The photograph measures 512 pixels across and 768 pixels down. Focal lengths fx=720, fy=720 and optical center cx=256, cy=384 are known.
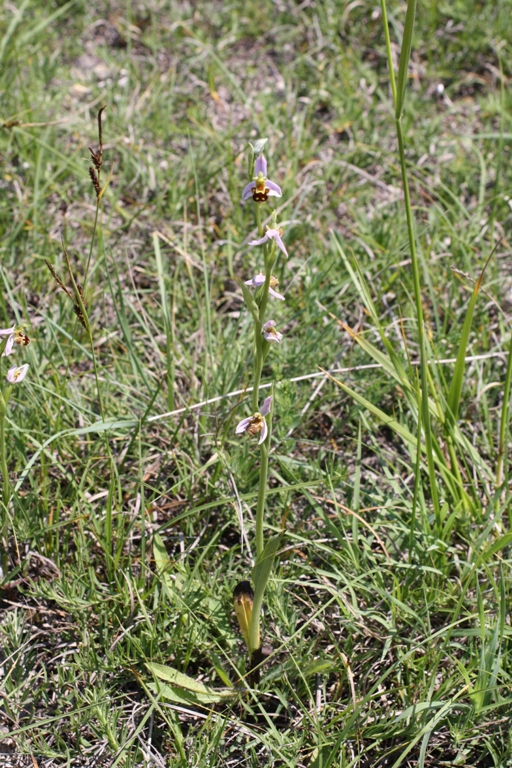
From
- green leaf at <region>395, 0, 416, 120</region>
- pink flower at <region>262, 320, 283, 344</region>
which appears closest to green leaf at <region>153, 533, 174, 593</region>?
pink flower at <region>262, 320, 283, 344</region>

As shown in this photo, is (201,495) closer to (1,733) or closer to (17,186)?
(1,733)

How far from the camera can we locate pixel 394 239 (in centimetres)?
273

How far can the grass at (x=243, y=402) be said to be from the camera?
1.73 meters

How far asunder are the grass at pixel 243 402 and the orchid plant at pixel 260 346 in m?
0.12

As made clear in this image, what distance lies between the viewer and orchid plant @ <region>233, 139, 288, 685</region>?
4.42 feet

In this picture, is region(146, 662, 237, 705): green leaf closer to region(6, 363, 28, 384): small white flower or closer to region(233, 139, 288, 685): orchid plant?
region(233, 139, 288, 685): orchid plant

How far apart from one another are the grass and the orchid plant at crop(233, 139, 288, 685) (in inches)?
4.9

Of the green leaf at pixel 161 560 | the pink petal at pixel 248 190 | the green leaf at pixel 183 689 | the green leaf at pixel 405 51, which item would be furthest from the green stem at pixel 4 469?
the green leaf at pixel 405 51

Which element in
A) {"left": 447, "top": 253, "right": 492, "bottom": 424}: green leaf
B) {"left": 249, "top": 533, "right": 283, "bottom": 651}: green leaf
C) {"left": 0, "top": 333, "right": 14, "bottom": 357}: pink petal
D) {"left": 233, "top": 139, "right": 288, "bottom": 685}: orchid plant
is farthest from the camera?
{"left": 447, "top": 253, "right": 492, "bottom": 424}: green leaf

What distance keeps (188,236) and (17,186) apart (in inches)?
28.2

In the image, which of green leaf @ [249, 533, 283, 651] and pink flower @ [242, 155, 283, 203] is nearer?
pink flower @ [242, 155, 283, 203]

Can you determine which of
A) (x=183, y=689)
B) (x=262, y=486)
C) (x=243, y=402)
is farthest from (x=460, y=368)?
(x=183, y=689)

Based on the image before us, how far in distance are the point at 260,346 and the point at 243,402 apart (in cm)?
78

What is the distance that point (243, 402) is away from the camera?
7.20 ft
